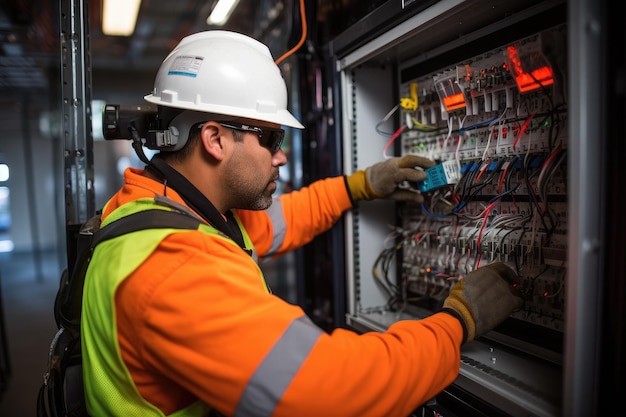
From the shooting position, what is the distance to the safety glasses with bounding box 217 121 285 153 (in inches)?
49.8

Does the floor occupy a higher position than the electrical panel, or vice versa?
the electrical panel

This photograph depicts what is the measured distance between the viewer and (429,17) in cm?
116

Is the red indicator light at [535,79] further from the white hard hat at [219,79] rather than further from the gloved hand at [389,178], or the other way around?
the white hard hat at [219,79]

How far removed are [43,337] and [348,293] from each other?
4.40 meters

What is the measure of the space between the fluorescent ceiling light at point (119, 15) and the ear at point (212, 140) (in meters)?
2.93

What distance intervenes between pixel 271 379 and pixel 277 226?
3.10ft

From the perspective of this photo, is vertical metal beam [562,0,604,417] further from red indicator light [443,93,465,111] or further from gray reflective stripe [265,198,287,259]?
gray reflective stripe [265,198,287,259]

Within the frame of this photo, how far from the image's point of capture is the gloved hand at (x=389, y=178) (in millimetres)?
1516

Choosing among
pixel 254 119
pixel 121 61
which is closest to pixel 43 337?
pixel 121 61

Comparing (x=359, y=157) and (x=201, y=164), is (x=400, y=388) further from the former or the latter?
(x=359, y=157)

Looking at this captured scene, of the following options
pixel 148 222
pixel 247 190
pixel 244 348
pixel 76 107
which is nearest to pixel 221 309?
pixel 244 348

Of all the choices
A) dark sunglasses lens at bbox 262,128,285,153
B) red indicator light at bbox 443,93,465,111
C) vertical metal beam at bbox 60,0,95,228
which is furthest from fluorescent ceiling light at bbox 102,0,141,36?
red indicator light at bbox 443,93,465,111

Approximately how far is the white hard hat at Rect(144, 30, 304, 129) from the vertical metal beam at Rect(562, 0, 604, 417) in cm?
78

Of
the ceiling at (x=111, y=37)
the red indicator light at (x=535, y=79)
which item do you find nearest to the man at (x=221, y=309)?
the red indicator light at (x=535, y=79)
